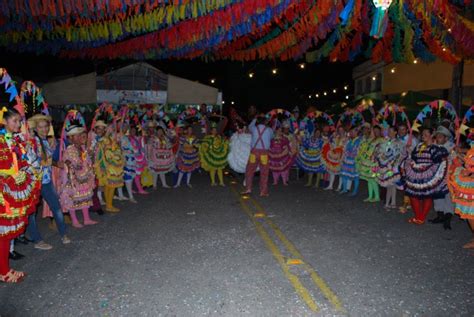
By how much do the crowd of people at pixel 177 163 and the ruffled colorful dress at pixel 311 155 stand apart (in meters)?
0.03

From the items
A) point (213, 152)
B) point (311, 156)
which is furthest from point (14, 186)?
point (311, 156)

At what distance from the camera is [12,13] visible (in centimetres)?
720

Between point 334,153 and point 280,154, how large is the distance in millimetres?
1540

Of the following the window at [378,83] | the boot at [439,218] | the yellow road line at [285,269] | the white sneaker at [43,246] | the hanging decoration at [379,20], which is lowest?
the white sneaker at [43,246]

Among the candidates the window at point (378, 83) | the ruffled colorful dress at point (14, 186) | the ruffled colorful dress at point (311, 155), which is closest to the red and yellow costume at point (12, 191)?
the ruffled colorful dress at point (14, 186)

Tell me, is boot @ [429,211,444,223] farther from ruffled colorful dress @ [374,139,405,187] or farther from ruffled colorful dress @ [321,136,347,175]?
ruffled colorful dress @ [321,136,347,175]

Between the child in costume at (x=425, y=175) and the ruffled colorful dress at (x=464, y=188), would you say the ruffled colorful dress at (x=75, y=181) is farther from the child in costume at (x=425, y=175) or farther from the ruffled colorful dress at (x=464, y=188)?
the ruffled colorful dress at (x=464, y=188)

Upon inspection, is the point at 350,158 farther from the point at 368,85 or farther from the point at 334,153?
the point at 368,85

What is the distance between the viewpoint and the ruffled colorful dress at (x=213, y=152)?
11023 mm

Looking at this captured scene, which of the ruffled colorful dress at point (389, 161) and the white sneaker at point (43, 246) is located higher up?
the ruffled colorful dress at point (389, 161)

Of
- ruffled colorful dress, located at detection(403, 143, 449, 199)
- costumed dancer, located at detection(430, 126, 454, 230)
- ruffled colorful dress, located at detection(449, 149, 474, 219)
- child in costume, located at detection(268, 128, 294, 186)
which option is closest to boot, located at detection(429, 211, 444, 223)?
costumed dancer, located at detection(430, 126, 454, 230)

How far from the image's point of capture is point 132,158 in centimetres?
907

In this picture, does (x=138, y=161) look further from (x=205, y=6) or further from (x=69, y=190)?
(x=205, y=6)

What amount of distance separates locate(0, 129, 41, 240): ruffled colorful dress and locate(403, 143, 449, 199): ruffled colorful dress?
19.5 feet
